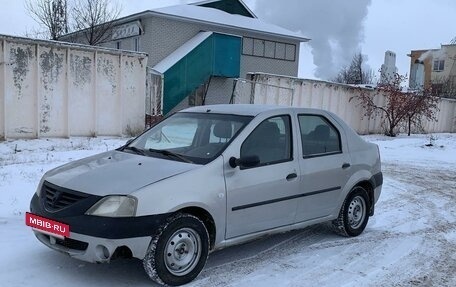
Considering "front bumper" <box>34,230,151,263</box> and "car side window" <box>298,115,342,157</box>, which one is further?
"car side window" <box>298,115,342,157</box>

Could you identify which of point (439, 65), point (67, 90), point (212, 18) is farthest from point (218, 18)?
point (439, 65)

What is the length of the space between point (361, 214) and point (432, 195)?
369 cm

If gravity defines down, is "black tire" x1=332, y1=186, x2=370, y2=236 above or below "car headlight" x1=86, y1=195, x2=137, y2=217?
below

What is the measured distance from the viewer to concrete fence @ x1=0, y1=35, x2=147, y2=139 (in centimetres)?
1168

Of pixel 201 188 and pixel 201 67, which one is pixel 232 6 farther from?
pixel 201 188

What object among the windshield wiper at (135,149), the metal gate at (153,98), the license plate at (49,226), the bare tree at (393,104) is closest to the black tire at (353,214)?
the windshield wiper at (135,149)

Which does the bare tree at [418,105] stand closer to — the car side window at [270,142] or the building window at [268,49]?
the building window at [268,49]

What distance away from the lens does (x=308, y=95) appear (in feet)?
64.2

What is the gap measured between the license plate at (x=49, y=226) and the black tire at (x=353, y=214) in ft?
11.1

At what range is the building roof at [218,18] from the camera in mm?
23719

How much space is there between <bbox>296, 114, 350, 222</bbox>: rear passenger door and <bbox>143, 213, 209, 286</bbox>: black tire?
141cm

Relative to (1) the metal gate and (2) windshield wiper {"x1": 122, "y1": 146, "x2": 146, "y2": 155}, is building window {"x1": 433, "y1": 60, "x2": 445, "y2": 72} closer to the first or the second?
→ (1) the metal gate

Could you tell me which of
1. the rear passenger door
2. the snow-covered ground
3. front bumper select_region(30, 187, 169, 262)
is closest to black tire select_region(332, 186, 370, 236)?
the snow-covered ground

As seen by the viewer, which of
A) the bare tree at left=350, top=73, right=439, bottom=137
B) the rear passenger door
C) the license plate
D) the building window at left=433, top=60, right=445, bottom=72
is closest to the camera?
the license plate
